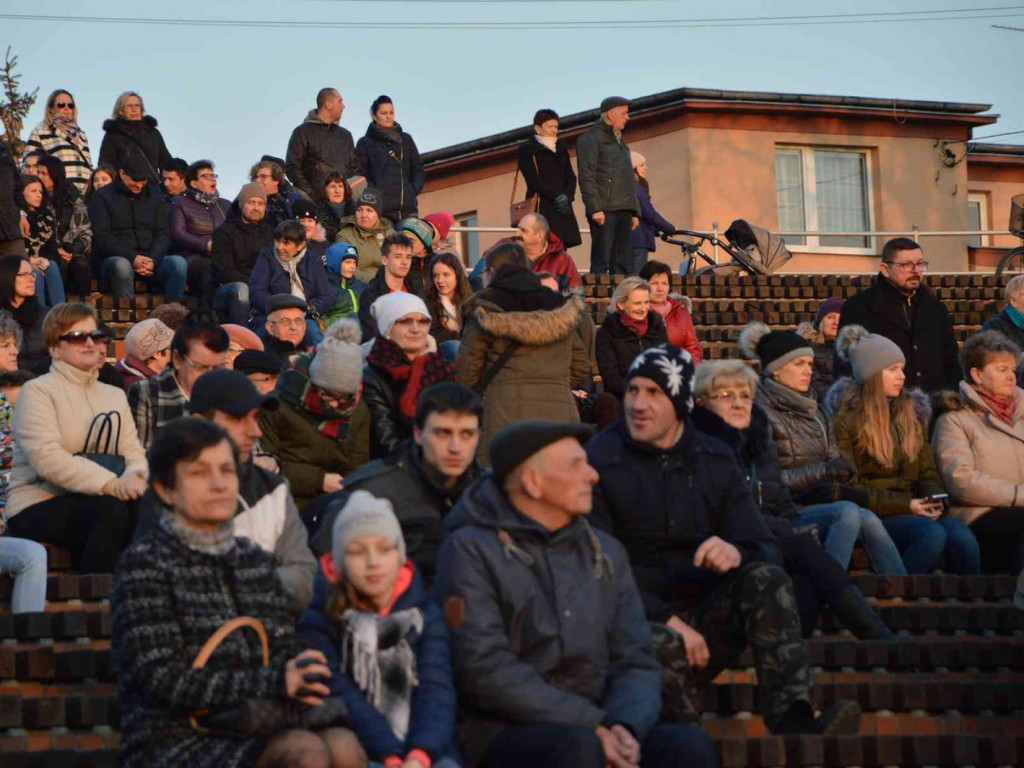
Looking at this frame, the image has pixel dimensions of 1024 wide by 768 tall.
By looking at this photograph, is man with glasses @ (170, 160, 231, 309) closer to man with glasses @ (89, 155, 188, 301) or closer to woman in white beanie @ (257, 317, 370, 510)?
man with glasses @ (89, 155, 188, 301)

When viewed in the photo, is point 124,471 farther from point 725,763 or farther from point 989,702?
point 989,702

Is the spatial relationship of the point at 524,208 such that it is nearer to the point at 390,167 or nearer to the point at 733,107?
the point at 390,167

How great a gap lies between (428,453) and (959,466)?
4.18 meters

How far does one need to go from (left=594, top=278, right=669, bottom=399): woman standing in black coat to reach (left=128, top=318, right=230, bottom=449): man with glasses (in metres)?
3.63

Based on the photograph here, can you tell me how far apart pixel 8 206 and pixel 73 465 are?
250 inches

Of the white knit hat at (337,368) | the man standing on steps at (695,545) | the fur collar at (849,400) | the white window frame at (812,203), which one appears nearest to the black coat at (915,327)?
the fur collar at (849,400)

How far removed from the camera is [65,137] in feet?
55.1

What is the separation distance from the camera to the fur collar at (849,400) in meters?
10.4

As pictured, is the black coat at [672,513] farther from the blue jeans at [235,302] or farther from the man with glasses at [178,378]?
the blue jeans at [235,302]

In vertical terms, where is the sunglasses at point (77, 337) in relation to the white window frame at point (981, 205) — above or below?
below

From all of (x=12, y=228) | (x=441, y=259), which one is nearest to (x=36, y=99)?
(x=12, y=228)

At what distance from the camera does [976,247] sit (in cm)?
3195

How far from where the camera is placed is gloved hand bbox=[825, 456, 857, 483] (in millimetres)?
9719

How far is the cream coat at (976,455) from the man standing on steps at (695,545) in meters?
3.05
